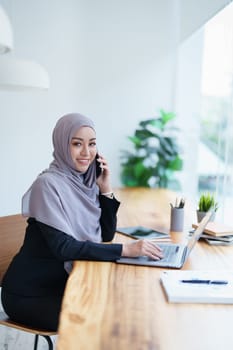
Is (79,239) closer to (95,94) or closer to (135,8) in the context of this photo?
(95,94)

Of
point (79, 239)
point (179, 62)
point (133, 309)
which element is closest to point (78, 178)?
point (79, 239)

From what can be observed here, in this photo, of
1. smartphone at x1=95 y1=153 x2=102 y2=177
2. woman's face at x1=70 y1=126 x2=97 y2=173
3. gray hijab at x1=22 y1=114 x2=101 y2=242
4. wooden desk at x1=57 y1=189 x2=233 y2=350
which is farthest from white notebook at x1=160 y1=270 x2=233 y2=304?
smartphone at x1=95 y1=153 x2=102 y2=177

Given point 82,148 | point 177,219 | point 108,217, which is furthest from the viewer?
point 177,219

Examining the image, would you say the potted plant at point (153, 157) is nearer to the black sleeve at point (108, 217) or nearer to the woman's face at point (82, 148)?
the black sleeve at point (108, 217)

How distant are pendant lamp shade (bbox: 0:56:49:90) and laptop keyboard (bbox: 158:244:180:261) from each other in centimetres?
100

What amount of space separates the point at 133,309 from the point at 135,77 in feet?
11.6

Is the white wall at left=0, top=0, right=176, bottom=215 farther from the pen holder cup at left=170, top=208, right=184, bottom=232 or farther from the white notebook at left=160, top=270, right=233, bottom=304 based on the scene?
the white notebook at left=160, top=270, right=233, bottom=304

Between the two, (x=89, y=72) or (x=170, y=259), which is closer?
(x=170, y=259)

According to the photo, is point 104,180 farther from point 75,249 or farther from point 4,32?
point 4,32

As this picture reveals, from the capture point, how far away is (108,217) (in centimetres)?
196

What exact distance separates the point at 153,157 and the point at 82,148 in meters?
2.32

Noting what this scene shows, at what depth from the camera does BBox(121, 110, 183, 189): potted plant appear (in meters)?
4.12

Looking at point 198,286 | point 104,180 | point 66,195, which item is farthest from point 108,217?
point 198,286

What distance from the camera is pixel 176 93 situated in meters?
4.50
